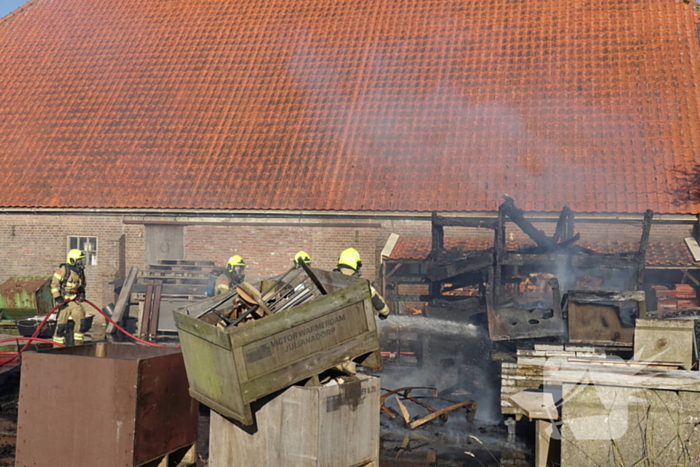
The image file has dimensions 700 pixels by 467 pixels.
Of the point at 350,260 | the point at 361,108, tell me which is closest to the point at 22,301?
the point at 361,108

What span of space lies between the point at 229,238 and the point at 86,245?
13.6 ft

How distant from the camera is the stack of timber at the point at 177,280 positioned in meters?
15.3

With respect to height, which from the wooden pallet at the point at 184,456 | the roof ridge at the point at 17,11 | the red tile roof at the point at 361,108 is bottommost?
the wooden pallet at the point at 184,456

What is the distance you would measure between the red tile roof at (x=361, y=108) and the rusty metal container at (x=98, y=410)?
35.7 feet

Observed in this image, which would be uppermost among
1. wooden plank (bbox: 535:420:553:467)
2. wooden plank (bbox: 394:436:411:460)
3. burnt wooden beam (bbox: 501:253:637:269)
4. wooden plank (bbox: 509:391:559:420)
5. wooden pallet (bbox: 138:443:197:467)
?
burnt wooden beam (bbox: 501:253:637:269)

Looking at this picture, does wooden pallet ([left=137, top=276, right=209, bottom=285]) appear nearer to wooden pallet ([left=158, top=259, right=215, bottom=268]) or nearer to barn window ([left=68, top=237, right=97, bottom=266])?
wooden pallet ([left=158, top=259, right=215, bottom=268])

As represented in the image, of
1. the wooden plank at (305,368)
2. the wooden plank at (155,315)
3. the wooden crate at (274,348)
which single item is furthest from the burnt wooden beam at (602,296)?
the wooden plank at (155,315)

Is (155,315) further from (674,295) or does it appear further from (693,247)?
(693,247)

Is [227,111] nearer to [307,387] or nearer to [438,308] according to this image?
[438,308]

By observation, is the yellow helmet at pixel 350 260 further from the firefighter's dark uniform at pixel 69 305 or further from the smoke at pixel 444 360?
the firefighter's dark uniform at pixel 69 305

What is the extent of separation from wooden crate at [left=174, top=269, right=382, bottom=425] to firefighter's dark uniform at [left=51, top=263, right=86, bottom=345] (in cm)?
721

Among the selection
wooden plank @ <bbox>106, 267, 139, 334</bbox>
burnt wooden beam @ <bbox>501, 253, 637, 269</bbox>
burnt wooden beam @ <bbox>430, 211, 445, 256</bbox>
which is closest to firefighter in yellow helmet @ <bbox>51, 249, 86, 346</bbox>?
wooden plank @ <bbox>106, 267, 139, 334</bbox>

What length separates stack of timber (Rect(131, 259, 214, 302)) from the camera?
15344 mm

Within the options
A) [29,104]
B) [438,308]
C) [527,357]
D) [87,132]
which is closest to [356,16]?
[87,132]
